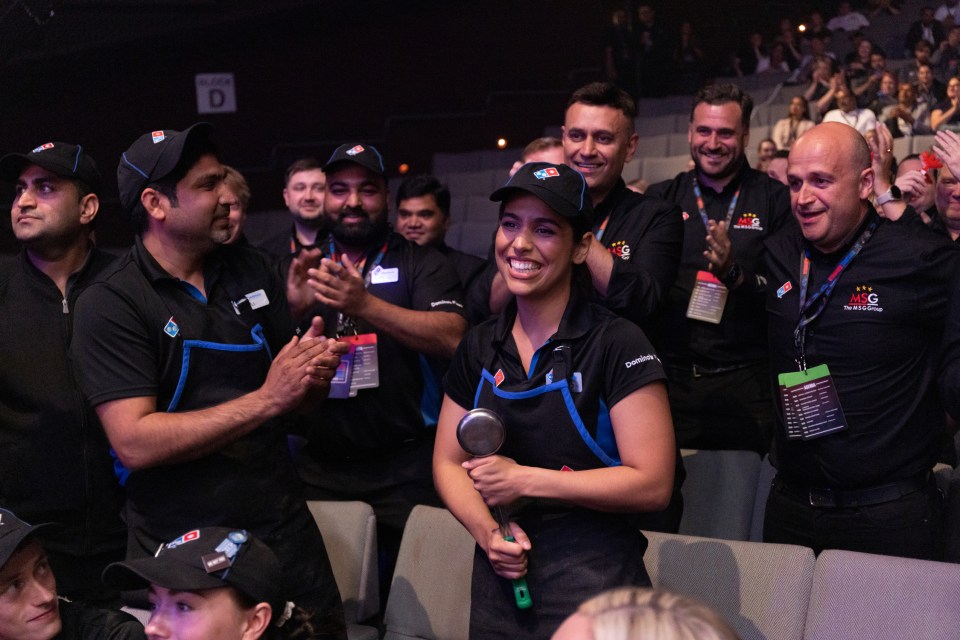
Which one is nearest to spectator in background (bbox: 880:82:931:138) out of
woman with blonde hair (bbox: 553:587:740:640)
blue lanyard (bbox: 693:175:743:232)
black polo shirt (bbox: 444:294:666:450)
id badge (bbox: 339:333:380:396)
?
blue lanyard (bbox: 693:175:743:232)

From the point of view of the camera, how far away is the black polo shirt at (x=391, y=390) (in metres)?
3.45

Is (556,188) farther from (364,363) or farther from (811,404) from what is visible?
(364,363)

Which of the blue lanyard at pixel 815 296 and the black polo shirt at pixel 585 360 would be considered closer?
the black polo shirt at pixel 585 360

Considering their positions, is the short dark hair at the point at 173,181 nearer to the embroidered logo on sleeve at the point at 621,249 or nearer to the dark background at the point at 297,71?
the embroidered logo on sleeve at the point at 621,249

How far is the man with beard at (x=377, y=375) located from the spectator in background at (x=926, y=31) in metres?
9.32

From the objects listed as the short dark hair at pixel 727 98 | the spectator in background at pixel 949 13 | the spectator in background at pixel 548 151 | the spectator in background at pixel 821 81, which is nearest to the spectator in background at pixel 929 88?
the spectator in background at pixel 821 81

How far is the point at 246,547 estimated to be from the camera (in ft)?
7.23

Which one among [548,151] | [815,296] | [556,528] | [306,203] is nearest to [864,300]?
[815,296]

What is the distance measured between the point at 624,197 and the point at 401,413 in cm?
103

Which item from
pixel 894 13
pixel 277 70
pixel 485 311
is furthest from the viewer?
pixel 894 13

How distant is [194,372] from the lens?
8.41 ft

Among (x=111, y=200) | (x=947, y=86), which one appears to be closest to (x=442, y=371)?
(x=111, y=200)

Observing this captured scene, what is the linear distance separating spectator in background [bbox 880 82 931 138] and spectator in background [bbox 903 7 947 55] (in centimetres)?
212

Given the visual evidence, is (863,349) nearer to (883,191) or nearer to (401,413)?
(883,191)
